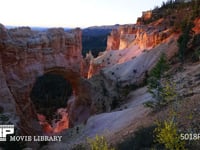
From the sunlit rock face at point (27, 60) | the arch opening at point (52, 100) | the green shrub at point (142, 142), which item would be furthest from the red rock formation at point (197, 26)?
the green shrub at point (142, 142)

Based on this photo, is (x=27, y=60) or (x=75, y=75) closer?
(x=27, y=60)

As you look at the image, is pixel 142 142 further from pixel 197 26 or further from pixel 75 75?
pixel 75 75

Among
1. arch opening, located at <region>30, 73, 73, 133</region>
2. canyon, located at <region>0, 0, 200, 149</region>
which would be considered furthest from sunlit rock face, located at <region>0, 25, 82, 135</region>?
arch opening, located at <region>30, 73, 73, 133</region>

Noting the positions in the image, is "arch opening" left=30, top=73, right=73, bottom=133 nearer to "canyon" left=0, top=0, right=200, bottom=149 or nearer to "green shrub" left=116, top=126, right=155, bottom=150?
"canyon" left=0, top=0, right=200, bottom=149

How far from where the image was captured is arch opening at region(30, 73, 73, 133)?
4022cm

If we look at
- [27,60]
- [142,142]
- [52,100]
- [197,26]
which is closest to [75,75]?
[27,60]

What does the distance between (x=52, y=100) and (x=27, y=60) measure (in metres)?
21.8

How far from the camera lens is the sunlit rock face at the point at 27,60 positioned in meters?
25.0

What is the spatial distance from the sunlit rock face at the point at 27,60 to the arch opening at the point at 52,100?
9.34 m

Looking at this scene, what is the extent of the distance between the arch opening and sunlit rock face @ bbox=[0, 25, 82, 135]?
9.34 m

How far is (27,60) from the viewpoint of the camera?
1063 inches

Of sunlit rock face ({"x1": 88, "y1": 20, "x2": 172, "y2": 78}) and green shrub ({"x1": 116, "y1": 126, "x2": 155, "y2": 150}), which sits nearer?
green shrub ({"x1": 116, "y1": 126, "x2": 155, "y2": 150})

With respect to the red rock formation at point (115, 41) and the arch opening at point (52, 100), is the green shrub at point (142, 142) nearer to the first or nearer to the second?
the arch opening at point (52, 100)

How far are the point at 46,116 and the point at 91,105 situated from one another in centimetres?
1319
